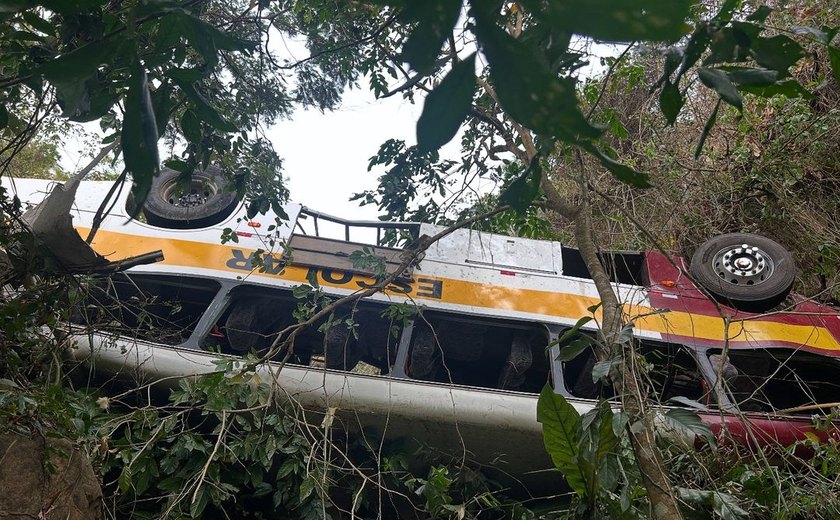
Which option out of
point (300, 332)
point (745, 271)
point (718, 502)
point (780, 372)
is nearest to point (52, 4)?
point (718, 502)

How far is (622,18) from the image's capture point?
0.60 metres

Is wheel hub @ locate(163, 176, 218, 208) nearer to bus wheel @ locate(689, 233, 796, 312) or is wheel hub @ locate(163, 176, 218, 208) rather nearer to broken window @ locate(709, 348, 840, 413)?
bus wheel @ locate(689, 233, 796, 312)

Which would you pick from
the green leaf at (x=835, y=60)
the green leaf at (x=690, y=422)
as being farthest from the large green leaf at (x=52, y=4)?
the green leaf at (x=690, y=422)

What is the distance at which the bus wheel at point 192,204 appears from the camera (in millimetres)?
4406

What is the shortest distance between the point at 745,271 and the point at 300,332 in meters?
3.21

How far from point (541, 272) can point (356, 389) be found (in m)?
1.62

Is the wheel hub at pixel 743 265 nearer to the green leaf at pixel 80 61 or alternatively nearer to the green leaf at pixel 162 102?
the green leaf at pixel 162 102

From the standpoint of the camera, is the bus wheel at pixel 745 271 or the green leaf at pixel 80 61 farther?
the bus wheel at pixel 745 271

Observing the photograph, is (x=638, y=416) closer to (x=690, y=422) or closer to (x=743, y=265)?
(x=690, y=422)

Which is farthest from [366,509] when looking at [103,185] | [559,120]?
[559,120]

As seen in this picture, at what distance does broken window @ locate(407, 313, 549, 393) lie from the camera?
4281mm

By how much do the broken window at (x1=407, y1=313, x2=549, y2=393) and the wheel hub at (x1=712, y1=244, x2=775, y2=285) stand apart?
138cm

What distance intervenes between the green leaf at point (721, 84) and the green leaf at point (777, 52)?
9 cm

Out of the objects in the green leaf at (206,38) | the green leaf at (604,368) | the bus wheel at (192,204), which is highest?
the green leaf at (206,38)
